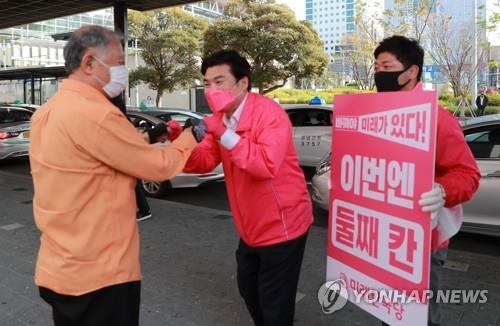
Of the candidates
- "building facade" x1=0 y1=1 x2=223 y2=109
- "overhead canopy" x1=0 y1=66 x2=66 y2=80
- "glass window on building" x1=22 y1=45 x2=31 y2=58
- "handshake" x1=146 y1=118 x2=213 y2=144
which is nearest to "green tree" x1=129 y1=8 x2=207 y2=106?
"overhead canopy" x1=0 y1=66 x2=66 y2=80

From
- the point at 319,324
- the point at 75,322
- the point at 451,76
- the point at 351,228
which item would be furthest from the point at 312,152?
the point at 451,76

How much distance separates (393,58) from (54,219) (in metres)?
1.61

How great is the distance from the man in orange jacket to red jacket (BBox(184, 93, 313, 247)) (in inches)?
14.9

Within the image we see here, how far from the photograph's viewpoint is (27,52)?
41125 mm

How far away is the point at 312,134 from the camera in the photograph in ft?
31.9

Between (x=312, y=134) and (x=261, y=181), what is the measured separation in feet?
24.8

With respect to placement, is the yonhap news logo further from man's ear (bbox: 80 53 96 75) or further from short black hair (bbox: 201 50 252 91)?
man's ear (bbox: 80 53 96 75)

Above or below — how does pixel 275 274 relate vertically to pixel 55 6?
below

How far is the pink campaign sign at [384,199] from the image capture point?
1.97 meters

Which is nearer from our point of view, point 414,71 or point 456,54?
point 414,71

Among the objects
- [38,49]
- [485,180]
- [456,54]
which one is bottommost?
[485,180]

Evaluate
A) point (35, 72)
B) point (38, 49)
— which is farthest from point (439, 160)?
point (38, 49)

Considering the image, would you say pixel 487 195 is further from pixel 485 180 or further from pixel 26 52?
pixel 26 52

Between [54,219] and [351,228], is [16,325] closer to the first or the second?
[54,219]
